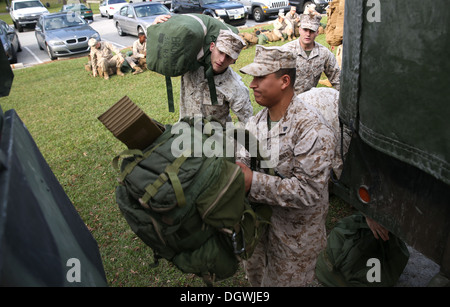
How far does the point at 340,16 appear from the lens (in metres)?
5.61

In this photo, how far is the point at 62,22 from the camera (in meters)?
15.6

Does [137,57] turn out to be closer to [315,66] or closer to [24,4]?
[315,66]

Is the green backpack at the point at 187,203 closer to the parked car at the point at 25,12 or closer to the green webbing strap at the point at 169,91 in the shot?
the green webbing strap at the point at 169,91

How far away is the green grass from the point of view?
377cm

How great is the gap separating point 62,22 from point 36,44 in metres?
4.69

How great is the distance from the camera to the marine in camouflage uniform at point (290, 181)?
85.4 inches

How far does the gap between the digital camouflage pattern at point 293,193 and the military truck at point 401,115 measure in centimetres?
24

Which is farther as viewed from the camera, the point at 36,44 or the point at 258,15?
the point at 36,44

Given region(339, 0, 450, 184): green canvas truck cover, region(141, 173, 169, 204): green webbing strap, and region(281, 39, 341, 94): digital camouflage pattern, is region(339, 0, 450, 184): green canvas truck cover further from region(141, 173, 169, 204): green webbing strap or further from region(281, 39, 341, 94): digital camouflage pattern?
region(281, 39, 341, 94): digital camouflage pattern

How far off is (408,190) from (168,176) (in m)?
1.21

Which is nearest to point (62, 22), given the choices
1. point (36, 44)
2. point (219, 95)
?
point (36, 44)

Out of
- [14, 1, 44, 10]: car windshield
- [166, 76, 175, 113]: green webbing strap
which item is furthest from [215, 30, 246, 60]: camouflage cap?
[14, 1, 44, 10]: car windshield

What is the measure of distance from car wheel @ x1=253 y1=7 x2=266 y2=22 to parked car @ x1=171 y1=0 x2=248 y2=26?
61.5 inches
